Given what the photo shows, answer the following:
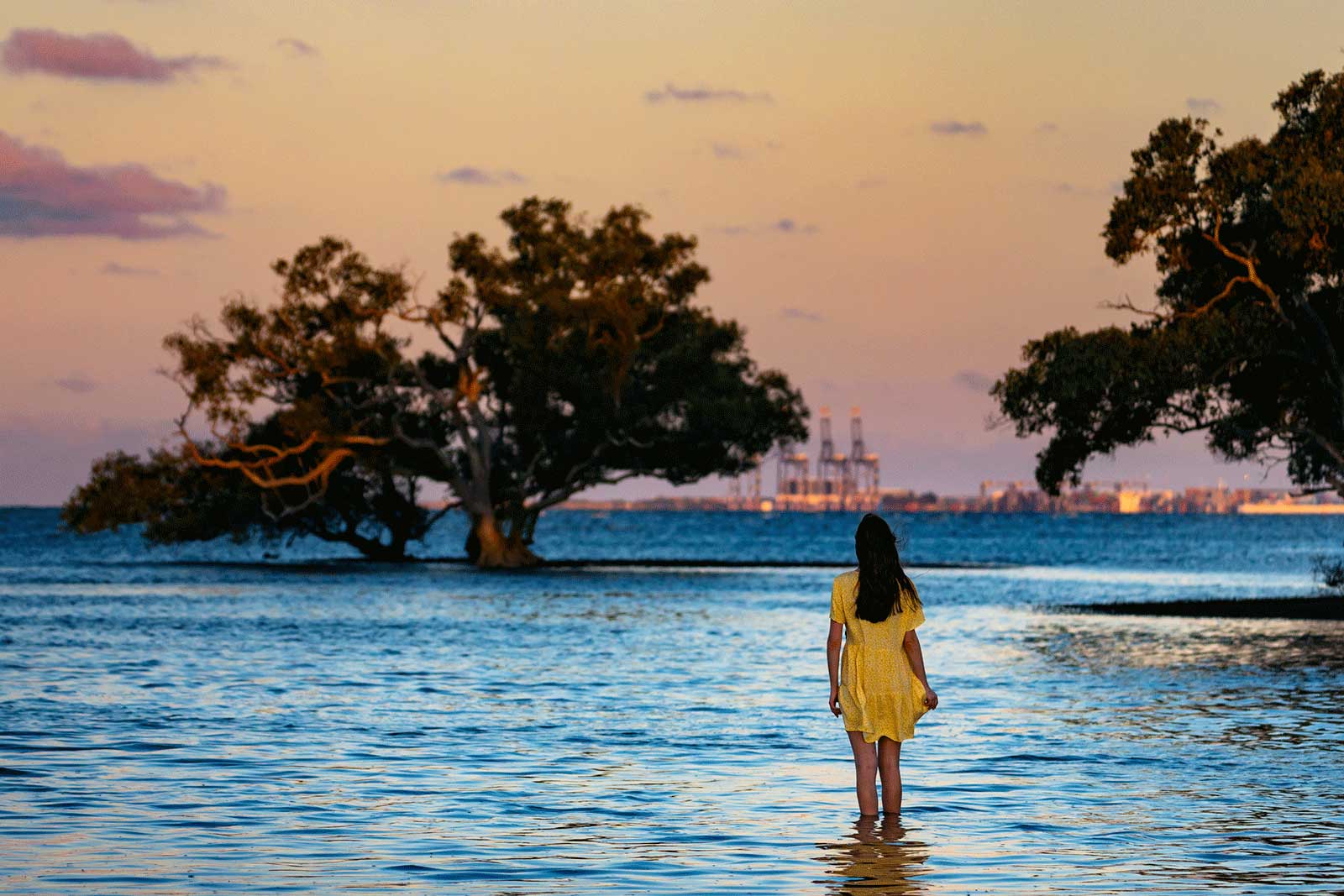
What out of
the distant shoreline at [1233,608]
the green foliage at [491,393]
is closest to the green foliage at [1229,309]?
the distant shoreline at [1233,608]

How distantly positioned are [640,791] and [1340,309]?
3212 centimetres

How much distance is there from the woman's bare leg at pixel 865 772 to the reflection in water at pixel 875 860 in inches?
5.1

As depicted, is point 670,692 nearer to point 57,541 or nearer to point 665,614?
point 665,614

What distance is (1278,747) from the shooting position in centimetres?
→ 1877

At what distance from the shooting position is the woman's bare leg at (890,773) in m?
13.2

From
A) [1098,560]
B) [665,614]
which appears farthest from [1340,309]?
[1098,560]

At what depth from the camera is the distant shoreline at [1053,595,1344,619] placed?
44219 millimetres

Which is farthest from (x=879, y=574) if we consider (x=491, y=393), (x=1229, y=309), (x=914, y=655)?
(x=491, y=393)

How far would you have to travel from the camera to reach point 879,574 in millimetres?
12578

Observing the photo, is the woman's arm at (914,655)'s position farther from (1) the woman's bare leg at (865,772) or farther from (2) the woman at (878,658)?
(1) the woman's bare leg at (865,772)

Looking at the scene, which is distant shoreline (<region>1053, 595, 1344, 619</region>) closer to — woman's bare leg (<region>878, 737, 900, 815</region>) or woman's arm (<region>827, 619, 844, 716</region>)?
woman's bare leg (<region>878, 737, 900, 815</region>)

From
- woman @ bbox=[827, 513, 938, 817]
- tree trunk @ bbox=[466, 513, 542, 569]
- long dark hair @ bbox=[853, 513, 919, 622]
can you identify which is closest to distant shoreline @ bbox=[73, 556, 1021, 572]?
tree trunk @ bbox=[466, 513, 542, 569]

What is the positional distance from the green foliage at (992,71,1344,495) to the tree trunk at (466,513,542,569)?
35006 mm

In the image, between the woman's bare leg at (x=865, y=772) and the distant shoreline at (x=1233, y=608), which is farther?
the distant shoreline at (x=1233, y=608)
